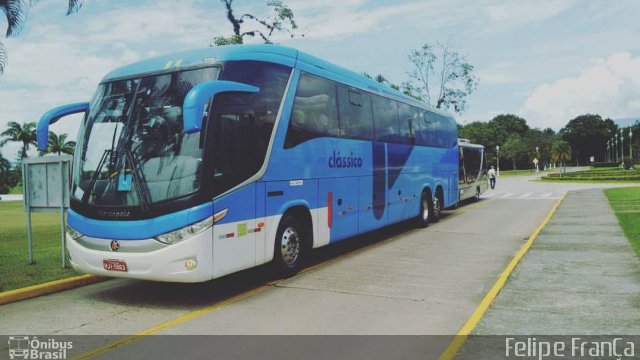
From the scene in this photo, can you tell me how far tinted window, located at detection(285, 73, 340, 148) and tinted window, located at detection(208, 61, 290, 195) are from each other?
0.51 metres

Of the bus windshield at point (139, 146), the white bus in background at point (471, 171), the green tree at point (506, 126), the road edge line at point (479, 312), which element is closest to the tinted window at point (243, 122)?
the bus windshield at point (139, 146)

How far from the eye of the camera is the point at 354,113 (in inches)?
408

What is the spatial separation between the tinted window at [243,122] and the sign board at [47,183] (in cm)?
372

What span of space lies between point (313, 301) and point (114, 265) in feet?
8.42

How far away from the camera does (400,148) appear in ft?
41.8

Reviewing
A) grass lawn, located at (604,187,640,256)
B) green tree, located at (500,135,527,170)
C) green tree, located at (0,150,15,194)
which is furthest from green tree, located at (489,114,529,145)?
grass lawn, located at (604,187,640,256)

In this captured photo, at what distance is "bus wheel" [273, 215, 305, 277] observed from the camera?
7.90 meters

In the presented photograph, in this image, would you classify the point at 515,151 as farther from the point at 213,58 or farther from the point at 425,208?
the point at 213,58

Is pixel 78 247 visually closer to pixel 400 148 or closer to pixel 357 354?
pixel 357 354

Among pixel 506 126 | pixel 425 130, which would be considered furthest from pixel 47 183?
pixel 506 126

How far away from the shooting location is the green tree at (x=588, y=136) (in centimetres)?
13546

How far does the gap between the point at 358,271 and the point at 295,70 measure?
3477 mm

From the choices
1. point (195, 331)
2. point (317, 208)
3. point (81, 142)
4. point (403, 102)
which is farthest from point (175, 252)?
point (403, 102)
